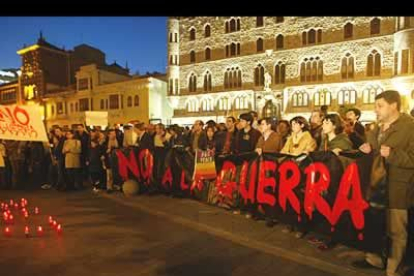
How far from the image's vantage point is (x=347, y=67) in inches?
1417

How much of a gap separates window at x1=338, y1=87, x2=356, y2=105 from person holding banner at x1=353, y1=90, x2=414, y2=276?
33406 millimetres

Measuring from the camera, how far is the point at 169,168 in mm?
9328

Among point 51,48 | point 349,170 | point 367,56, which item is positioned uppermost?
point 51,48

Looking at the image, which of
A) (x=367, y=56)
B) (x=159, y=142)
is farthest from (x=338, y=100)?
(x=159, y=142)

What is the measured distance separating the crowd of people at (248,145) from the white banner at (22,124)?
140 inches

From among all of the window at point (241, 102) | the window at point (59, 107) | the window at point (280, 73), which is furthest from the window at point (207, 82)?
the window at point (59, 107)

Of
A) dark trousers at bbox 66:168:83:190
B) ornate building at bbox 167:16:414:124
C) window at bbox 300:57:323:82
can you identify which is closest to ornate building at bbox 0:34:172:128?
ornate building at bbox 167:16:414:124

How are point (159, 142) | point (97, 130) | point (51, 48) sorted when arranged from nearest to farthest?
point (159, 142) → point (97, 130) → point (51, 48)

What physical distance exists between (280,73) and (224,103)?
7.84 meters

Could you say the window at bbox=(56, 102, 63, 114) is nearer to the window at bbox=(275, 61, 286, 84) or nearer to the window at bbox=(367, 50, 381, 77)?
the window at bbox=(275, 61, 286, 84)

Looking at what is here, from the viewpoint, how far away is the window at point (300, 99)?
3756cm

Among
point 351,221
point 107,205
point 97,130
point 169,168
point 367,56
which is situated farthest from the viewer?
point 367,56
